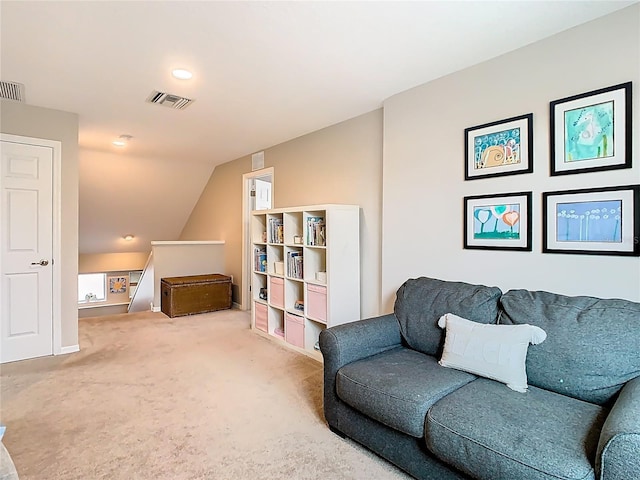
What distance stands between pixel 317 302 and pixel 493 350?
1.82 meters

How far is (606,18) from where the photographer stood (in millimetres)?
1957

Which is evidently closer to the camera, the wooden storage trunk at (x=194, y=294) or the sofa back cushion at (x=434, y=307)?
the sofa back cushion at (x=434, y=307)

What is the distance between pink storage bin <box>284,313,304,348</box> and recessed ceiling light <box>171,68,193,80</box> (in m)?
2.32

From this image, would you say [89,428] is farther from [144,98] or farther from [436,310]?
[144,98]

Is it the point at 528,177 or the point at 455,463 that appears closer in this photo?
the point at 455,463

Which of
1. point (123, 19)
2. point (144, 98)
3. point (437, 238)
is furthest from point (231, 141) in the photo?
point (437, 238)

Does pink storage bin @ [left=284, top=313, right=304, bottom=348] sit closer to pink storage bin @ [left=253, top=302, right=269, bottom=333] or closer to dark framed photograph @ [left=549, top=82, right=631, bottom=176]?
pink storage bin @ [left=253, top=302, right=269, bottom=333]

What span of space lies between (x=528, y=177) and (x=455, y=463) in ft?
5.47

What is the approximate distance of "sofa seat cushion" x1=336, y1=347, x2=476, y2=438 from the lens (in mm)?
1679

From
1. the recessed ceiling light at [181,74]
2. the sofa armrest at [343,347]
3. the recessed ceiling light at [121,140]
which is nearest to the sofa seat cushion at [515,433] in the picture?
the sofa armrest at [343,347]

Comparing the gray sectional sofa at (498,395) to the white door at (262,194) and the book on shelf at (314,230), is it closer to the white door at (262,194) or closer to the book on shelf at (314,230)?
the book on shelf at (314,230)

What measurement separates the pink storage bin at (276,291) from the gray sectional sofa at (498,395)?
1.75 metres

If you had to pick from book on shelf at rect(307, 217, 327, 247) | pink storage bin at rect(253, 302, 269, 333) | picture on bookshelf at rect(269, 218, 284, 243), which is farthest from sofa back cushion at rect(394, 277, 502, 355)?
pink storage bin at rect(253, 302, 269, 333)

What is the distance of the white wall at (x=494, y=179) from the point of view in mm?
1942
